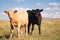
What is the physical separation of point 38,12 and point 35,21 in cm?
85

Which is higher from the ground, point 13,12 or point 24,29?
point 13,12

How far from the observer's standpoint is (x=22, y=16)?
49.0 feet

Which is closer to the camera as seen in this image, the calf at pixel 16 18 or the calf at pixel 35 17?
the calf at pixel 16 18

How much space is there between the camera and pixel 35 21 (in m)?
16.7

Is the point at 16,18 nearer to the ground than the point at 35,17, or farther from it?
farther from it

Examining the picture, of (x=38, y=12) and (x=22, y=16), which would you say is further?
(x=38, y=12)

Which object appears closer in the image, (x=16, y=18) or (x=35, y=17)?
(x=16, y=18)

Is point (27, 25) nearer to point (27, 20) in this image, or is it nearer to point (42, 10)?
point (27, 20)

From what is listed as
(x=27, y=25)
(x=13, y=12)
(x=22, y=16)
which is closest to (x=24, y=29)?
(x=27, y=25)

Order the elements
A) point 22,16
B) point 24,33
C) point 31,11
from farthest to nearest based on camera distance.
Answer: point 31,11, point 24,33, point 22,16

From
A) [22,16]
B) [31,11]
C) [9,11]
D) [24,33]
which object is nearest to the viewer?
[9,11]

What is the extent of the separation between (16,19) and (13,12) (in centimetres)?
56

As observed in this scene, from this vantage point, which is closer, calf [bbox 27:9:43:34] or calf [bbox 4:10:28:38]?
calf [bbox 4:10:28:38]

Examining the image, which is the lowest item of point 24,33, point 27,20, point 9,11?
point 24,33
